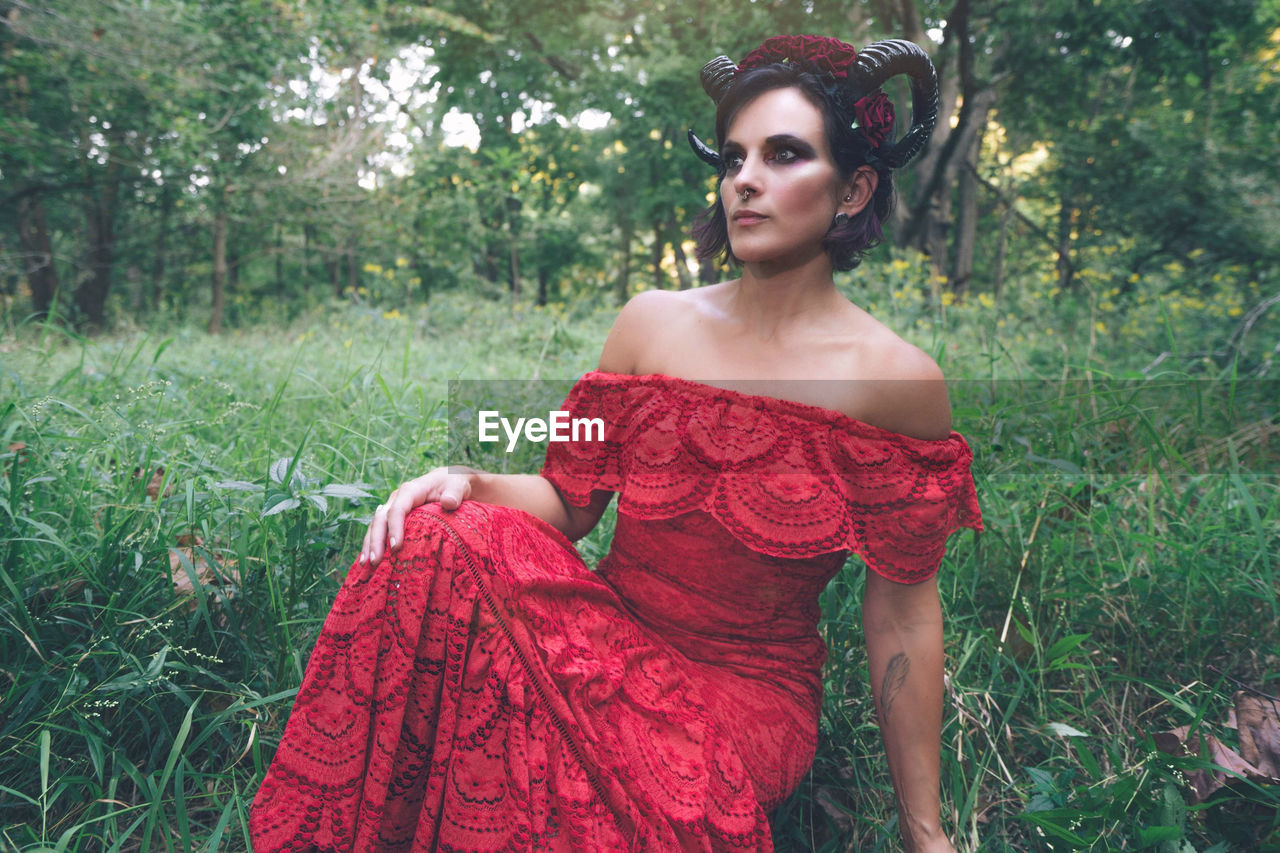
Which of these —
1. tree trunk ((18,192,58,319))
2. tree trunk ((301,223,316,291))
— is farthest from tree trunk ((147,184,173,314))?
tree trunk ((301,223,316,291))

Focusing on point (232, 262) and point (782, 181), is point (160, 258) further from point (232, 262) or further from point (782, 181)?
point (782, 181)

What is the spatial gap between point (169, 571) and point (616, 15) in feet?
33.6

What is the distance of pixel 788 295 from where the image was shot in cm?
133

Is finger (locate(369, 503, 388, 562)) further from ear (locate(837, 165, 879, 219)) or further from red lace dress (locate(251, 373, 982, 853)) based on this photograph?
ear (locate(837, 165, 879, 219))

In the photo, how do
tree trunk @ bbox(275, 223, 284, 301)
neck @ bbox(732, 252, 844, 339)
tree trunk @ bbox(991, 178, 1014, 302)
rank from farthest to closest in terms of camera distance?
1. tree trunk @ bbox(275, 223, 284, 301)
2. tree trunk @ bbox(991, 178, 1014, 302)
3. neck @ bbox(732, 252, 844, 339)

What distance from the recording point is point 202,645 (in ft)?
4.91

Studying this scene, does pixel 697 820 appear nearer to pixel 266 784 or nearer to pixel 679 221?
pixel 266 784

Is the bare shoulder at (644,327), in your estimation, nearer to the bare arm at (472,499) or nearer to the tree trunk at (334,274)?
the bare arm at (472,499)

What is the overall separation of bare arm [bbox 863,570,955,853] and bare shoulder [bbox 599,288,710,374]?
1.96ft

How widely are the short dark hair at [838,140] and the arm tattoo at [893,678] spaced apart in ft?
2.32

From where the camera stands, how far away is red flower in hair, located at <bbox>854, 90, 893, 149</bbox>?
1.24 meters

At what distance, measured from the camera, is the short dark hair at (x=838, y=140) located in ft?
4.08

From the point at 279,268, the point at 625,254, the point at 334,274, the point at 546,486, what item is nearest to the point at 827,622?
the point at 546,486

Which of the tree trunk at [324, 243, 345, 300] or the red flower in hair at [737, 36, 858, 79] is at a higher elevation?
the red flower in hair at [737, 36, 858, 79]
